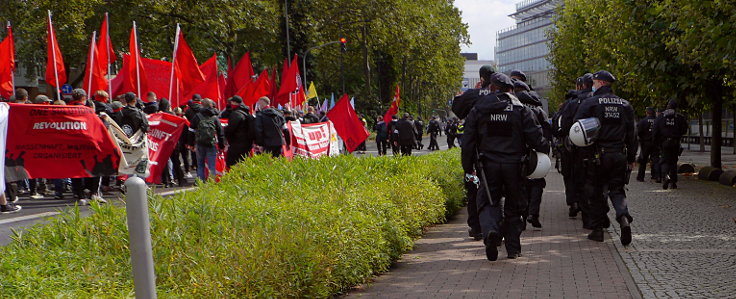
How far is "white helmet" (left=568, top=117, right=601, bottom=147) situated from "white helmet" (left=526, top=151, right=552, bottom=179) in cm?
111

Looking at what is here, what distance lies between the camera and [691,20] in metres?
13.5

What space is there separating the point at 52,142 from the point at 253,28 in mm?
23473

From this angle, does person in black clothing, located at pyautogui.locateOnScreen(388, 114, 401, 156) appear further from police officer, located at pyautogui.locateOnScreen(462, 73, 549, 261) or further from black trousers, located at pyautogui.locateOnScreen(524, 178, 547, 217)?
police officer, located at pyautogui.locateOnScreen(462, 73, 549, 261)

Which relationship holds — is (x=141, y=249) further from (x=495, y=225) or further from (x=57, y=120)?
(x=57, y=120)

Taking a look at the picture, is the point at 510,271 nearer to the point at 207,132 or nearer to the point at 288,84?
the point at 207,132

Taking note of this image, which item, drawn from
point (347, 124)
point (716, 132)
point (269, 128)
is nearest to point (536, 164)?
point (269, 128)

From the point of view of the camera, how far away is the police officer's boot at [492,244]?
305 inches

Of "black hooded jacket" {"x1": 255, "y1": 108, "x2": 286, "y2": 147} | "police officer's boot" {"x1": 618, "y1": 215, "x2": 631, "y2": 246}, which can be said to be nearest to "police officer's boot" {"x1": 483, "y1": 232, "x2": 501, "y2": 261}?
"police officer's boot" {"x1": 618, "y1": 215, "x2": 631, "y2": 246}

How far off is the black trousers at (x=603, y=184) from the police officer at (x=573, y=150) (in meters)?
0.19

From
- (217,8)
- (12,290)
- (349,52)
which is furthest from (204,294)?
(349,52)

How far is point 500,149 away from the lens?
7961 mm

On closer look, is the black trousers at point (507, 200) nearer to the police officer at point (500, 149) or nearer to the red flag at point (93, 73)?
the police officer at point (500, 149)

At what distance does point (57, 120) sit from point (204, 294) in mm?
8779

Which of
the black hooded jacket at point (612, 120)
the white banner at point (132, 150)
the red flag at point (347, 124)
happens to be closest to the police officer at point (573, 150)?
the black hooded jacket at point (612, 120)
